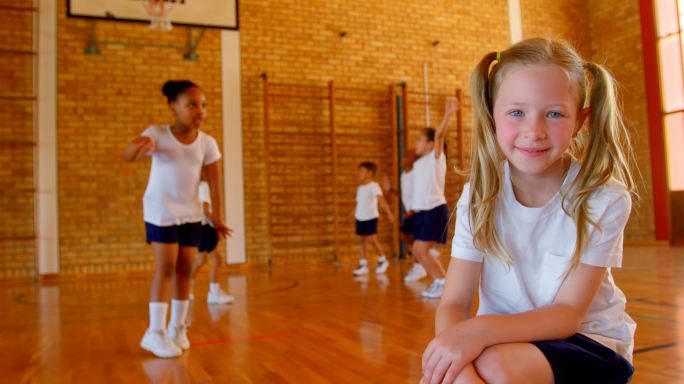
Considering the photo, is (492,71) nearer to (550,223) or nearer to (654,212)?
(550,223)

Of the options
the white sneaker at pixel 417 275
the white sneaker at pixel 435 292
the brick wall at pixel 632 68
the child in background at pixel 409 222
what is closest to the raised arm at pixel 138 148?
the white sneaker at pixel 435 292

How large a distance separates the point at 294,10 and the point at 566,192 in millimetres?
7890

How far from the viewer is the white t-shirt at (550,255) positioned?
1105 mm

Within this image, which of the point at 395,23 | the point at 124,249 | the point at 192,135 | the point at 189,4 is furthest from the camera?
the point at 395,23

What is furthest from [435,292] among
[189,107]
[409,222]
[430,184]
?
[189,107]

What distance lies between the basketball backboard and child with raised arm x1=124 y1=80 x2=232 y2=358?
4001 millimetres

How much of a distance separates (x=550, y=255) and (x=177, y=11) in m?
6.46

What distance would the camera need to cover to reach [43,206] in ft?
23.3

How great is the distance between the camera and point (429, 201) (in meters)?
4.85

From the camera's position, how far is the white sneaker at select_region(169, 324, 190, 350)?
2.85 m

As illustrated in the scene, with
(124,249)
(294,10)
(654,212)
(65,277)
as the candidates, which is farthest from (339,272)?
(654,212)

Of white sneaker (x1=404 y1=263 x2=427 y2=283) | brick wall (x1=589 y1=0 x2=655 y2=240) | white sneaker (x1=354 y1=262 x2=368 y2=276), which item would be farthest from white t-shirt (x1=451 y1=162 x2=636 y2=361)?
brick wall (x1=589 y1=0 x2=655 y2=240)

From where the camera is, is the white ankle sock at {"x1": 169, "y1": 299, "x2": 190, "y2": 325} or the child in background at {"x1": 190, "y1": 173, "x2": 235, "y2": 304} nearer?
the white ankle sock at {"x1": 169, "y1": 299, "x2": 190, "y2": 325}

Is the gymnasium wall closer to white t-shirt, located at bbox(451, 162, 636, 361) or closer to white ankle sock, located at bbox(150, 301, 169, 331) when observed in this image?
white ankle sock, located at bbox(150, 301, 169, 331)
